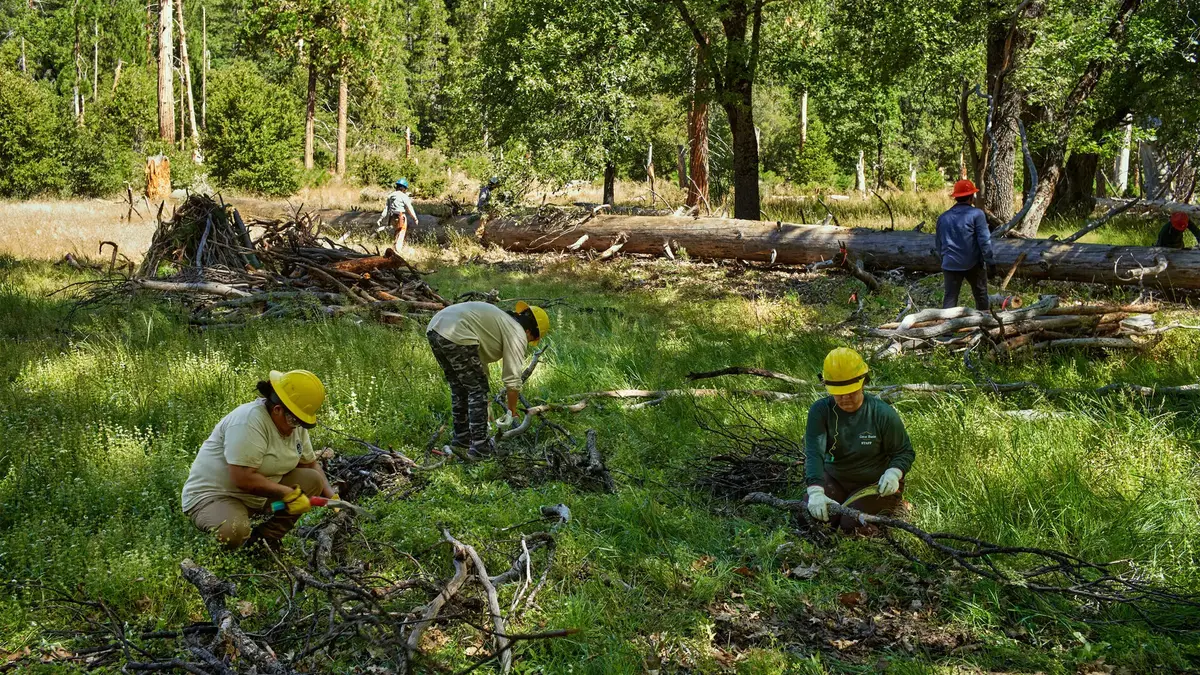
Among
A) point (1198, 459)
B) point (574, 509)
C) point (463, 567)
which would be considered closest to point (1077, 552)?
point (1198, 459)

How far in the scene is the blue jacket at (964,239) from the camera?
356 inches

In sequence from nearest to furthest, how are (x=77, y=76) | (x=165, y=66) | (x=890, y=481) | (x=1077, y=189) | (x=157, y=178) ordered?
1. (x=890, y=481)
2. (x=1077, y=189)
3. (x=157, y=178)
4. (x=165, y=66)
5. (x=77, y=76)

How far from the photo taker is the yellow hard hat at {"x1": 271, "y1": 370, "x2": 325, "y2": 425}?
4.25m

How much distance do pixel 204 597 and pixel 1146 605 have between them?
4.20 meters

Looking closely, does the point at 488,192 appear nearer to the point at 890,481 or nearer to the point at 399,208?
the point at 399,208

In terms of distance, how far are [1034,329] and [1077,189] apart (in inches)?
506

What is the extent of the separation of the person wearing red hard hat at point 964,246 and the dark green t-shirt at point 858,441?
5.21 metres

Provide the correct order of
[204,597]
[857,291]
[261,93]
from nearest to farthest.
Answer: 1. [204,597]
2. [857,291]
3. [261,93]

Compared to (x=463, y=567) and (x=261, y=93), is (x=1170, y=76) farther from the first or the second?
(x=261, y=93)

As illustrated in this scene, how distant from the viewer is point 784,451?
5805mm

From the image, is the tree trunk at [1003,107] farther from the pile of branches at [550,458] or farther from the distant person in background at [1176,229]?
the pile of branches at [550,458]

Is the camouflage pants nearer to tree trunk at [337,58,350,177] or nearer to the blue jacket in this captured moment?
the blue jacket

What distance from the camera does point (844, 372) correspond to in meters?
4.39

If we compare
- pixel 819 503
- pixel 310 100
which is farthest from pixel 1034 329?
pixel 310 100
